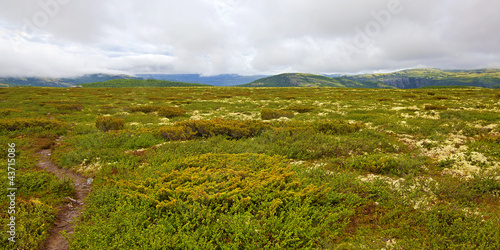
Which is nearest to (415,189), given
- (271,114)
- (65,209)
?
(65,209)

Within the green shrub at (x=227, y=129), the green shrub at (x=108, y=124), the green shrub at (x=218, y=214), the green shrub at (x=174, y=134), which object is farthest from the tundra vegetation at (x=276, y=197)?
the green shrub at (x=108, y=124)

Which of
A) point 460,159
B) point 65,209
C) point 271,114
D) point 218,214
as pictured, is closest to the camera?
point 218,214

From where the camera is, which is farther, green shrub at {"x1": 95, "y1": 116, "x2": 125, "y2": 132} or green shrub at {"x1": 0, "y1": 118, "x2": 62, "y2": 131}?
green shrub at {"x1": 95, "y1": 116, "x2": 125, "y2": 132}

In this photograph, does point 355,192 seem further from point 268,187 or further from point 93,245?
point 93,245

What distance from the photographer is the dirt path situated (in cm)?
495

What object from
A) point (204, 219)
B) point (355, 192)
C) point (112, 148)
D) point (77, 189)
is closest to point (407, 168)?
point (355, 192)

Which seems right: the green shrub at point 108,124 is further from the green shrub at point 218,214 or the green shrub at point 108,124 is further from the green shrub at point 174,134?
the green shrub at point 218,214

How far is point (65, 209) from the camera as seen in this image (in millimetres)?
6391

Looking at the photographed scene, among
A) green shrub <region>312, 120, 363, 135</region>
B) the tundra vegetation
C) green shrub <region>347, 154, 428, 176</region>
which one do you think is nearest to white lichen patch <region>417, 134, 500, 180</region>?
the tundra vegetation

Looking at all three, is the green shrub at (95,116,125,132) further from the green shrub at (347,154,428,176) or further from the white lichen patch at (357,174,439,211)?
the white lichen patch at (357,174,439,211)

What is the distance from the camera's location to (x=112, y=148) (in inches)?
443

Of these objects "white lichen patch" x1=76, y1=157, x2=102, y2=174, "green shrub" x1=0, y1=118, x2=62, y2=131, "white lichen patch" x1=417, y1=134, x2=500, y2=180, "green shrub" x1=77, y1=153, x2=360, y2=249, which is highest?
"green shrub" x1=0, y1=118, x2=62, y2=131

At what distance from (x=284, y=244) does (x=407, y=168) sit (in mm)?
6407

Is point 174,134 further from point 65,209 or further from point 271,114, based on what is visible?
point 271,114
